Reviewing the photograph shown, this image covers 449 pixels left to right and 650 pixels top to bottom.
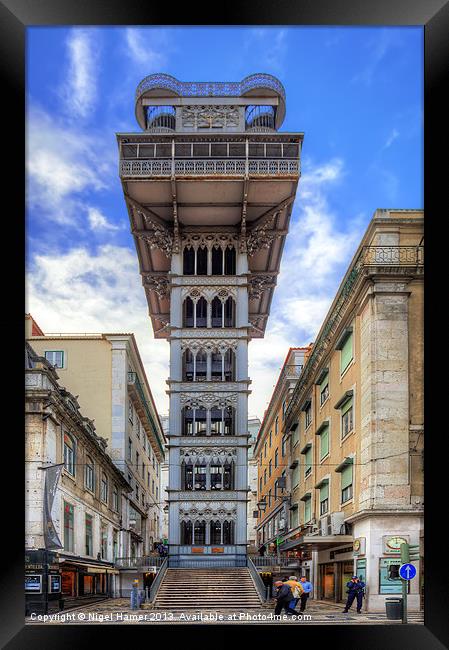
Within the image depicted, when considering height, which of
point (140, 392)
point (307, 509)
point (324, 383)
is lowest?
point (307, 509)

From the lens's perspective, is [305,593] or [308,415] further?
[308,415]

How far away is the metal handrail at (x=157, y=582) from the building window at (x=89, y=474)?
10.7ft

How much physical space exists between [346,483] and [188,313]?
45.4 feet

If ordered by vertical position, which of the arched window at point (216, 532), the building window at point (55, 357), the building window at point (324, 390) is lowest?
the arched window at point (216, 532)

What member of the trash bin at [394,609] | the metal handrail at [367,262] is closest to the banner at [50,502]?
the metal handrail at [367,262]

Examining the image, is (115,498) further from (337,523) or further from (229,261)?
(229,261)

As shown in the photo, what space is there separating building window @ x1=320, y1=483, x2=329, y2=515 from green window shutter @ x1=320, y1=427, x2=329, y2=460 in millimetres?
935

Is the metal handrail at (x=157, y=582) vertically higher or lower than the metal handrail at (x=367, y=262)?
lower

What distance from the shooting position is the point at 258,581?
22766mm

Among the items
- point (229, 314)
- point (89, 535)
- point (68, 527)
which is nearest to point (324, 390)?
point (89, 535)

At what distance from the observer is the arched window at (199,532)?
28484mm
